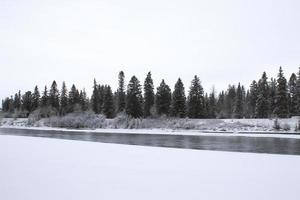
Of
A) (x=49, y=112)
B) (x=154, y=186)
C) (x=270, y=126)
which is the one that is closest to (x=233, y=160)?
(x=154, y=186)

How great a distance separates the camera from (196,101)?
59.6 m

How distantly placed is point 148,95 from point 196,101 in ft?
42.1

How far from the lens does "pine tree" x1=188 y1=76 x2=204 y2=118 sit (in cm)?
5888

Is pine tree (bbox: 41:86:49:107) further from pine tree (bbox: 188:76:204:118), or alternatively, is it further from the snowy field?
the snowy field

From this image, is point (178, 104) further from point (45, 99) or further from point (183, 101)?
point (45, 99)

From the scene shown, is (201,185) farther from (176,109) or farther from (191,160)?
(176,109)

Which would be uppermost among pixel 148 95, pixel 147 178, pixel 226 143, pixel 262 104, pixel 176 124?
pixel 148 95

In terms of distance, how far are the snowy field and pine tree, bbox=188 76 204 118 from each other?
4600 centimetres

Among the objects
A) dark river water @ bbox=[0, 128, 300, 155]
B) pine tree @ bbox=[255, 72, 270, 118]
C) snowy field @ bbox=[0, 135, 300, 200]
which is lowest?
dark river water @ bbox=[0, 128, 300, 155]

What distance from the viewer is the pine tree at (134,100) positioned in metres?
62.6

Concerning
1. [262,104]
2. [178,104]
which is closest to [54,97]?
[178,104]

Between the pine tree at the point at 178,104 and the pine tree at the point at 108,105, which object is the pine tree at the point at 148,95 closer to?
the pine tree at the point at 178,104

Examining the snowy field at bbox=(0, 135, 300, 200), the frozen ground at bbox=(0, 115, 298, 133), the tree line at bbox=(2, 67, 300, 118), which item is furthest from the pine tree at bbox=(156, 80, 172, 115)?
the snowy field at bbox=(0, 135, 300, 200)

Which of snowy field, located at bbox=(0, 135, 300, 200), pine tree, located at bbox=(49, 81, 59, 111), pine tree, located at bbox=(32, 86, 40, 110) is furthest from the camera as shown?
pine tree, located at bbox=(32, 86, 40, 110)
